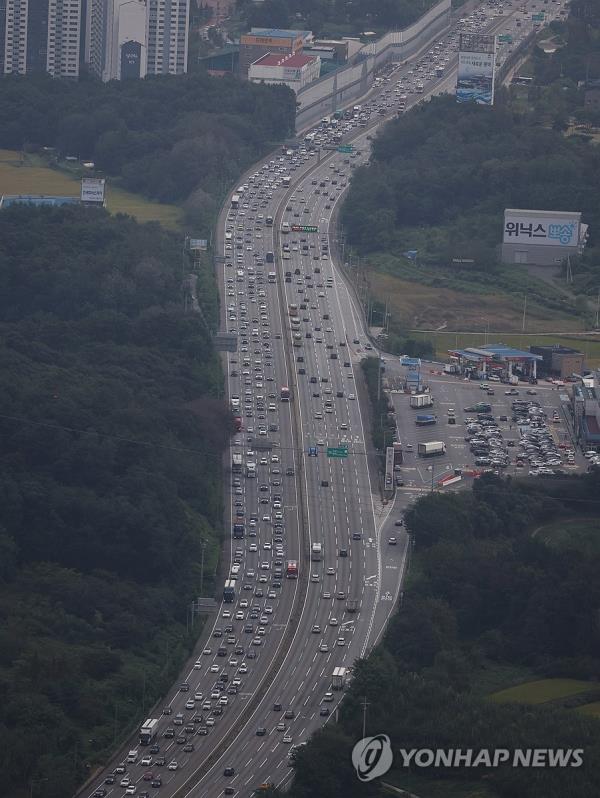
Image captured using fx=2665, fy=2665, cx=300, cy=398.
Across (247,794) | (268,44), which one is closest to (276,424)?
(247,794)

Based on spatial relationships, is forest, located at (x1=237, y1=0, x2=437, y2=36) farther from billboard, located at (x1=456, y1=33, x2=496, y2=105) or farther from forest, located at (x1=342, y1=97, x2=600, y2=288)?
forest, located at (x1=342, y1=97, x2=600, y2=288)

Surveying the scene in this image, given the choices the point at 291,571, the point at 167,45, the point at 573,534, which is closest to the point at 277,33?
the point at 167,45

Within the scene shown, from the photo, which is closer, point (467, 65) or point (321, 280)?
point (321, 280)

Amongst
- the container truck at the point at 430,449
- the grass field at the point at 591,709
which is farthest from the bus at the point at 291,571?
the grass field at the point at 591,709

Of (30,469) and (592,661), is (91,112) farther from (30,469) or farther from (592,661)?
(592,661)

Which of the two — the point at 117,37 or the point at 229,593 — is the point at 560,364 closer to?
the point at 229,593

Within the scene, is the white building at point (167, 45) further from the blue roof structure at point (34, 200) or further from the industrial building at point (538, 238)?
the industrial building at point (538, 238)
